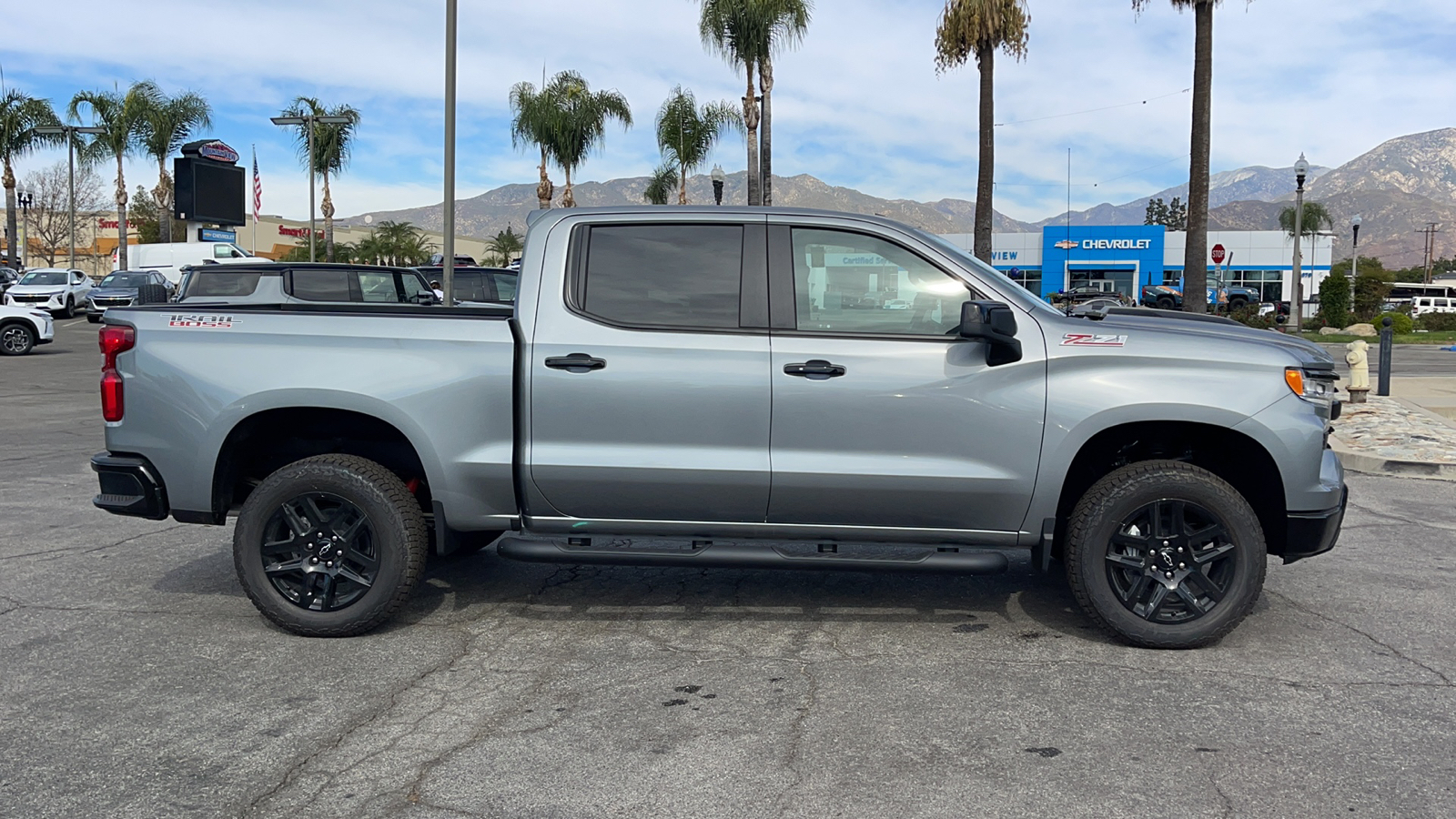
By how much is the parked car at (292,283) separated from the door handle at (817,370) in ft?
36.2

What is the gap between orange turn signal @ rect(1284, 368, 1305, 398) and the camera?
500cm

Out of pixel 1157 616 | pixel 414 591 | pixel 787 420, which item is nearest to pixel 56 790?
pixel 414 591

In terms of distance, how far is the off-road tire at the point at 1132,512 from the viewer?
500cm

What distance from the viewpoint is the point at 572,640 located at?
5348mm

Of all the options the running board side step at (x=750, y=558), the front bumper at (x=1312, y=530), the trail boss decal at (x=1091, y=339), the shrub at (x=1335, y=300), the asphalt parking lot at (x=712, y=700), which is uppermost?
the shrub at (x=1335, y=300)

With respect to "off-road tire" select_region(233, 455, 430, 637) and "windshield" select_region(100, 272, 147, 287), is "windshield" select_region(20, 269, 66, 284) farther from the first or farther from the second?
"off-road tire" select_region(233, 455, 430, 637)

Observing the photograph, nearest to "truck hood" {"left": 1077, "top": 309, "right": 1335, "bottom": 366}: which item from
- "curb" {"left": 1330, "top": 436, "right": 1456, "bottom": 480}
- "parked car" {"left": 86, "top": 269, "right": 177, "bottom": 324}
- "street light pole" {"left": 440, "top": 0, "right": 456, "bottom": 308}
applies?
"curb" {"left": 1330, "top": 436, "right": 1456, "bottom": 480}

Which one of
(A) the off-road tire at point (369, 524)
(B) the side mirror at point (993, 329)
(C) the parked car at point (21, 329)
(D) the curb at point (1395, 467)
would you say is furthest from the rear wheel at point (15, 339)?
(B) the side mirror at point (993, 329)

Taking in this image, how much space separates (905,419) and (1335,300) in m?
38.6

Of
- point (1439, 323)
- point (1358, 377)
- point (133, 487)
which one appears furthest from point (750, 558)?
point (1439, 323)

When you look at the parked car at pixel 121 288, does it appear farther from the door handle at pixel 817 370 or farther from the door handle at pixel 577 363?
the door handle at pixel 817 370

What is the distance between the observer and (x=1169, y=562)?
203 inches

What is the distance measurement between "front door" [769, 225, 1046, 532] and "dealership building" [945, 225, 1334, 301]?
207 feet

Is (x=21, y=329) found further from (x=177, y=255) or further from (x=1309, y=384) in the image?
(x=1309, y=384)
